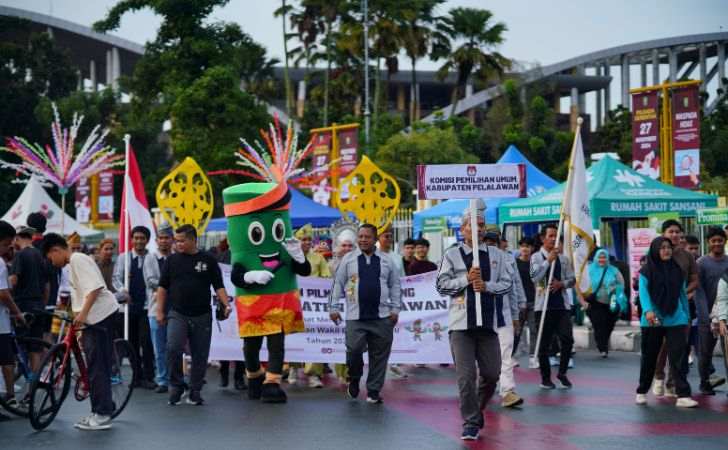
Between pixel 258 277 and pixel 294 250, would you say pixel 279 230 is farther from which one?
pixel 258 277

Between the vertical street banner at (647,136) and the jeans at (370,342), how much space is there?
15666 mm

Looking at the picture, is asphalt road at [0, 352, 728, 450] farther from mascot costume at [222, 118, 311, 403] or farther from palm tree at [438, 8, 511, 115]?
palm tree at [438, 8, 511, 115]

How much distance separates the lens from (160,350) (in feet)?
45.8

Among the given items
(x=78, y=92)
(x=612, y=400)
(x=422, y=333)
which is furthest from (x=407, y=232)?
(x=78, y=92)

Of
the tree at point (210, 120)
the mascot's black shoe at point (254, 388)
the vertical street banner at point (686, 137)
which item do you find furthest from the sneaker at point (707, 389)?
the tree at point (210, 120)

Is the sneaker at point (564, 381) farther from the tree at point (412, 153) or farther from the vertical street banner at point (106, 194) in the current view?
the vertical street banner at point (106, 194)

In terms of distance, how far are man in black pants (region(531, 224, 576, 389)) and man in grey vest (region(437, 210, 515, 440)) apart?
345 centimetres

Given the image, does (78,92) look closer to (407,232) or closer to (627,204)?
(407,232)

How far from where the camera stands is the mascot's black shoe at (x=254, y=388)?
42.7 feet

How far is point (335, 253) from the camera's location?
49.2 ft

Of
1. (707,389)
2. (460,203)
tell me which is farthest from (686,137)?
(707,389)

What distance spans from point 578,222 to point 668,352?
3.99 m

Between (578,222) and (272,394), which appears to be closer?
(272,394)

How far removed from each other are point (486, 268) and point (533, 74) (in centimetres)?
6062
